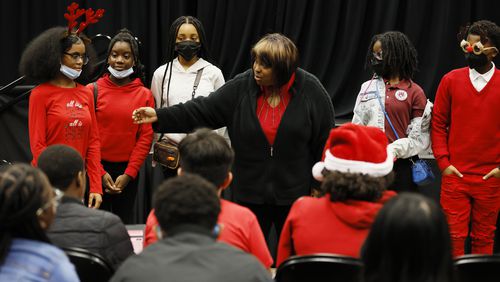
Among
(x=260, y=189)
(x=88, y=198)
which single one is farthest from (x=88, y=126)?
(x=260, y=189)

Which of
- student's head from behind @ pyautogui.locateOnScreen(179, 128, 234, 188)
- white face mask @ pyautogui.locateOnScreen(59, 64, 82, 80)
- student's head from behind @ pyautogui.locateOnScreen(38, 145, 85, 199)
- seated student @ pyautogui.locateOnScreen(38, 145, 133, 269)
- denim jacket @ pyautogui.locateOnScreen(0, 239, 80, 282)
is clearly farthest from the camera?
white face mask @ pyautogui.locateOnScreen(59, 64, 82, 80)

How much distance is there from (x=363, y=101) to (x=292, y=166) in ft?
2.87

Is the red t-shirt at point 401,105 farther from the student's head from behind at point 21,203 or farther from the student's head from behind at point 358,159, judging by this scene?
the student's head from behind at point 21,203

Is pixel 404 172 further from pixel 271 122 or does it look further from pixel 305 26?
pixel 305 26

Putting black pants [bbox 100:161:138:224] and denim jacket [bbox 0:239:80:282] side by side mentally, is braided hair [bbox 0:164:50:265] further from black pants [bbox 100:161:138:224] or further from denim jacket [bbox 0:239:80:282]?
black pants [bbox 100:161:138:224]

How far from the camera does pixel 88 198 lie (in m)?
4.73

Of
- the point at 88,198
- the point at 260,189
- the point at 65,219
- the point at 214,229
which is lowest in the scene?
the point at 88,198

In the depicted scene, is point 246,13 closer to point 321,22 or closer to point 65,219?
point 321,22

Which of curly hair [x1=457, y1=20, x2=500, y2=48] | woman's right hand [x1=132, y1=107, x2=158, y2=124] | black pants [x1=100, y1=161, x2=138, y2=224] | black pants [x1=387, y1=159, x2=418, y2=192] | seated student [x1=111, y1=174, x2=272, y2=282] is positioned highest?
curly hair [x1=457, y1=20, x2=500, y2=48]

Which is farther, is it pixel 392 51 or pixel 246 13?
pixel 246 13

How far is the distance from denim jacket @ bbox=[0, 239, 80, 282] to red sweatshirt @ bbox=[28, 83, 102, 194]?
2165 millimetres

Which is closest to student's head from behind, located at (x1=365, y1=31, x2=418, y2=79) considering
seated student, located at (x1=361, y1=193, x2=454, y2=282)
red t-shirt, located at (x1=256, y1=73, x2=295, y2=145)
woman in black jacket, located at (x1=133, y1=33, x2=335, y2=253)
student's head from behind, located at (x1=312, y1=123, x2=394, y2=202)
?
woman in black jacket, located at (x1=133, y1=33, x2=335, y2=253)

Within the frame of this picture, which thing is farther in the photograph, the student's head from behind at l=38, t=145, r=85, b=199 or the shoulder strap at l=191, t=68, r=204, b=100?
the shoulder strap at l=191, t=68, r=204, b=100

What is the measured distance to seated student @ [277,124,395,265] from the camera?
292 centimetres
